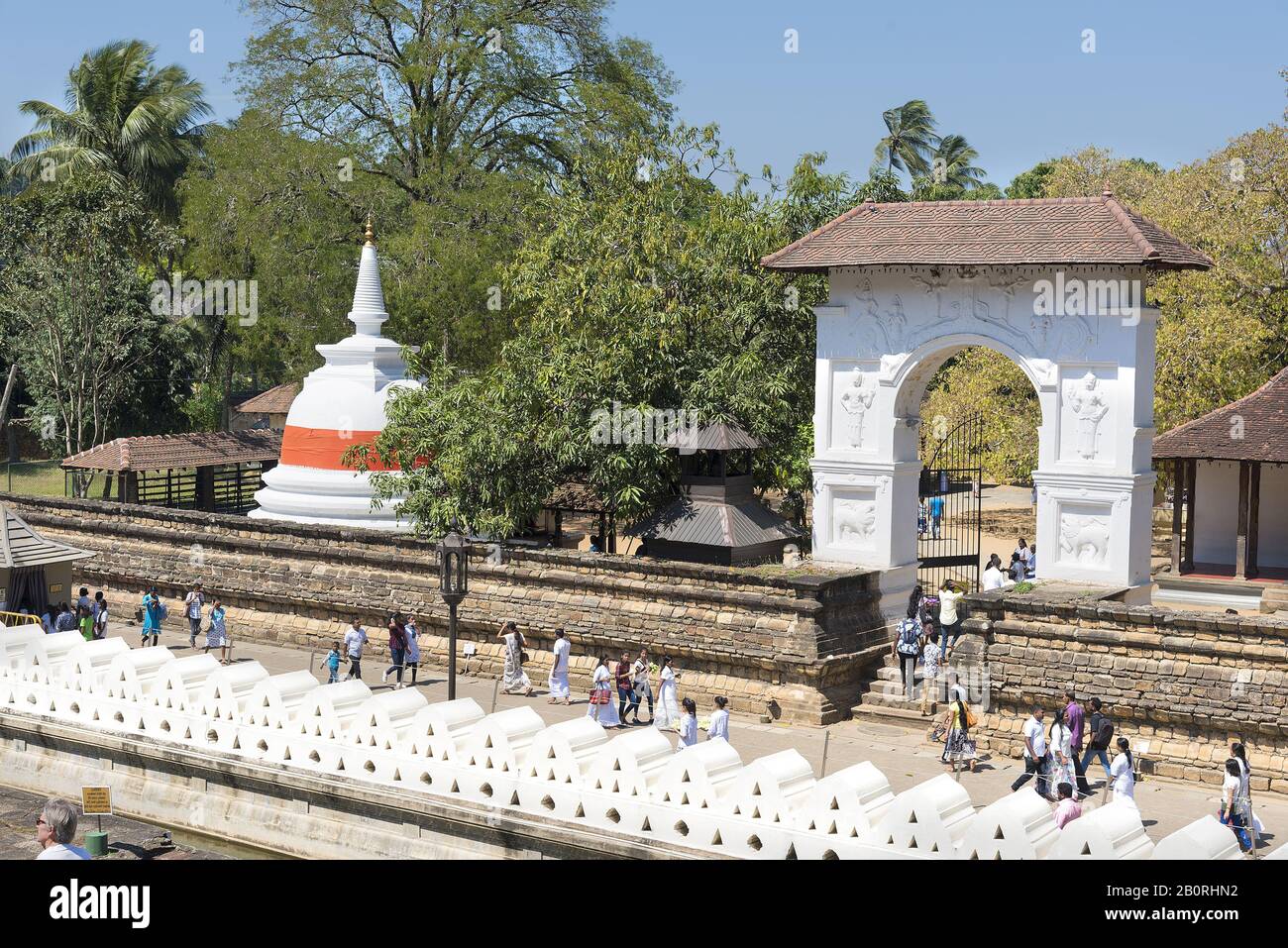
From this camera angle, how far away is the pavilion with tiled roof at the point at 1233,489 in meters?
29.7

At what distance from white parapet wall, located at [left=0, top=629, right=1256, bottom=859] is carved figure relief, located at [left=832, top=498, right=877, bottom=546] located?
27.9 ft

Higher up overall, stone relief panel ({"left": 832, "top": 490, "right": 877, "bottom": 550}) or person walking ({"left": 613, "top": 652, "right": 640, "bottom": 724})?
stone relief panel ({"left": 832, "top": 490, "right": 877, "bottom": 550})

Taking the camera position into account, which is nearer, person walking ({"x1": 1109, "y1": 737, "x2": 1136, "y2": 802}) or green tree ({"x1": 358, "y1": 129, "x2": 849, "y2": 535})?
person walking ({"x1": 1109, "y1": 737, "x2": 1136, "y2": 802})

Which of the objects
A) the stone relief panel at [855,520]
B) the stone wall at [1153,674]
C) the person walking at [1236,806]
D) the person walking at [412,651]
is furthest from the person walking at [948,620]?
the person walking at [412,651]

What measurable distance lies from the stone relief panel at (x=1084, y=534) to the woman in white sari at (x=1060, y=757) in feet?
15.8

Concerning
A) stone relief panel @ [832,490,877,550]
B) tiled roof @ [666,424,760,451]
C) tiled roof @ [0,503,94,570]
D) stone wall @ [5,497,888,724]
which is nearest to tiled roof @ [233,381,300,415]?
stone wall @ [5,497,888,724]

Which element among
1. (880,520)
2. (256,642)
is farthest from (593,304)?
(256,642)

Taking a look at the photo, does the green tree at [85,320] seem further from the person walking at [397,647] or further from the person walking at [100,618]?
the person walking at [397,647]

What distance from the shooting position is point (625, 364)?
2639 cm

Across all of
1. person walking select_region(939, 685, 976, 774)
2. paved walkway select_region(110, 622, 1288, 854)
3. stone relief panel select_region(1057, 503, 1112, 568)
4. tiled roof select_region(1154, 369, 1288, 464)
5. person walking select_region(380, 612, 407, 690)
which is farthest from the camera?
tiled roof select_region(1154, 369, 1288, 464)

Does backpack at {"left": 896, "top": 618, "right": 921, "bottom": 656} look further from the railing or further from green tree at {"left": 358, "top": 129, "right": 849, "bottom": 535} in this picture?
the railing

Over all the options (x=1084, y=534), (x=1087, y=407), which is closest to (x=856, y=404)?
(x=1087, y=407)

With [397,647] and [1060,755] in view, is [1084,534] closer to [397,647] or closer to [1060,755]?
[1060,755]

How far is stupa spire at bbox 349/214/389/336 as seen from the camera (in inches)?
1286
